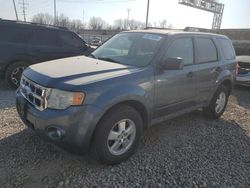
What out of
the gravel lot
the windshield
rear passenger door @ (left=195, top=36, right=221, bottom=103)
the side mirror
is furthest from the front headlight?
rear passenger door @ (left=195, top=36, right=221, bottom=103)

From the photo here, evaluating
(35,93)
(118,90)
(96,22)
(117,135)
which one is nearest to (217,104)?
(117,135)

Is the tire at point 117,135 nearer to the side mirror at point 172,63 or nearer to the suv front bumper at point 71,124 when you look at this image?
the suv front bumper at point 71,124

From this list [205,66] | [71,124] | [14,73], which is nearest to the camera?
[71,124]

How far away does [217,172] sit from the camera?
3.54 metres

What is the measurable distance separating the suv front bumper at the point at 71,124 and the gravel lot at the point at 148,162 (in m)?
0.44

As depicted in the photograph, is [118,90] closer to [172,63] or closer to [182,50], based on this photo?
[172,63]

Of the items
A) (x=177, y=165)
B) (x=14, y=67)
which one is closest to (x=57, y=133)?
(x=177, y=165)

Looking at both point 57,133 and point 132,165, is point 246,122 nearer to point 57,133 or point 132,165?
point 132,165

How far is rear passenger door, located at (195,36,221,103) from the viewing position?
466 centimetres

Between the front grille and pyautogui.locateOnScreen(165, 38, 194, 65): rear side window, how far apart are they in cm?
186

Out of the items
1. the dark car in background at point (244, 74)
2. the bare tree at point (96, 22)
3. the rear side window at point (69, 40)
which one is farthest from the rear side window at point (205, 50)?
the bare tree at point (96, 22)

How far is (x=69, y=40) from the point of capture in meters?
8.14

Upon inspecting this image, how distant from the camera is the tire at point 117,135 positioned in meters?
3.21

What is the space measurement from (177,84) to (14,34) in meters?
5.12
